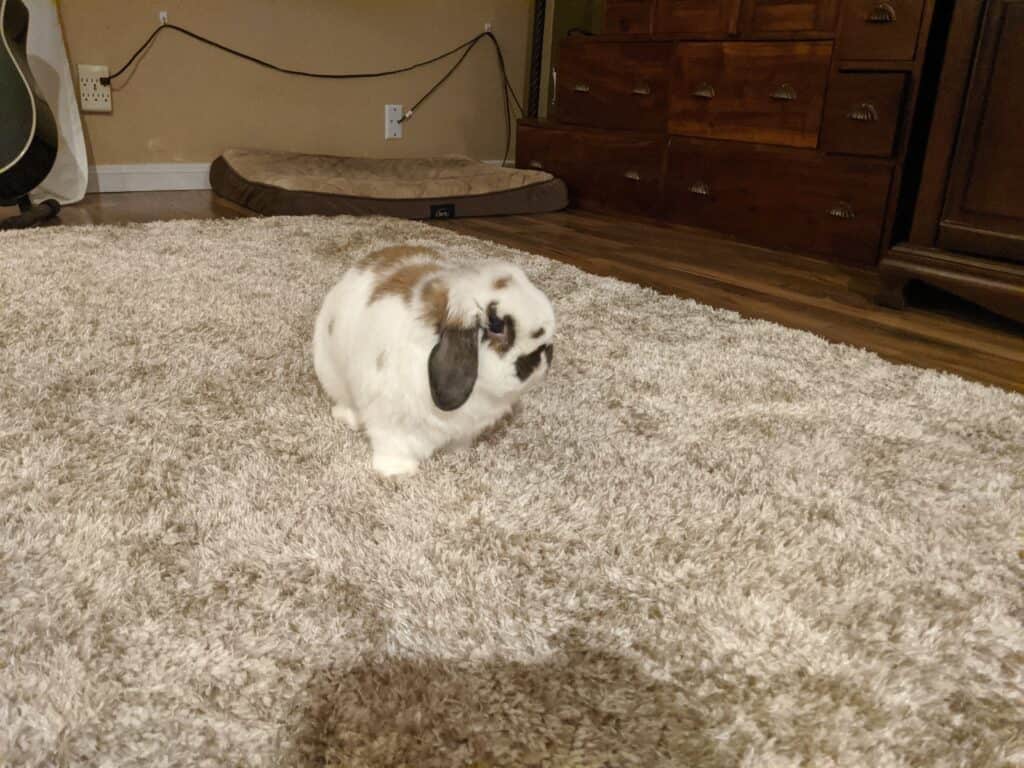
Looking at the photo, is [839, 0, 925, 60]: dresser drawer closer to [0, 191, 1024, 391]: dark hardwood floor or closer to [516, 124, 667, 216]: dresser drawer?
[0, 191, 1024, 391]: dark hardwood floor

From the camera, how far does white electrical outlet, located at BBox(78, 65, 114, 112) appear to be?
2896mm

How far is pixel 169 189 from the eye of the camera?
317 cm

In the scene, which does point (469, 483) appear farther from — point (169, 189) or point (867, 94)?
point (169, 189)

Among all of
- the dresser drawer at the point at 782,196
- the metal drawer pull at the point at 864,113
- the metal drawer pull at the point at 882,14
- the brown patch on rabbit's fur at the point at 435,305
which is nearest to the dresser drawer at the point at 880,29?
the metal drawer pull at the point at 882,14

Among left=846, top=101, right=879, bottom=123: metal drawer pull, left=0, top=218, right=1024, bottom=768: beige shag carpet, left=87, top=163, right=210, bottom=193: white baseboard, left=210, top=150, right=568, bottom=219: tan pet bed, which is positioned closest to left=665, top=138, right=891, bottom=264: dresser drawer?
left=846, top=101, right=879, bottom=123: metal drawer pull

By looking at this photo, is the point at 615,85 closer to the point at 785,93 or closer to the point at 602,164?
the point at 602,164

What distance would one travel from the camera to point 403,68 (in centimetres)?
362

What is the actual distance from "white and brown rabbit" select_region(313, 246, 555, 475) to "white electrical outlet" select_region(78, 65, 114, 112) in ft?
8.15

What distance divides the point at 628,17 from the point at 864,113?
3.58ft

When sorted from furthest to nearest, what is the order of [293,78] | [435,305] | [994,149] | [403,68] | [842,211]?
1. [403,68]
2. [293,78]
3. [842,211]
4. [994,149]
5. [435,305]

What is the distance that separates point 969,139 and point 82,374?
189cm

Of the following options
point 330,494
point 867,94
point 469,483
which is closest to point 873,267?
point 867,94

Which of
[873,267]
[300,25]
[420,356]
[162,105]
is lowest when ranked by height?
→ [873,267]

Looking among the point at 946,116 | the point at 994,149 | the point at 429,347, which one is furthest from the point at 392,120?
the point at 429,347
